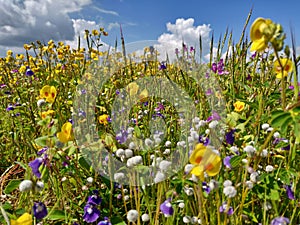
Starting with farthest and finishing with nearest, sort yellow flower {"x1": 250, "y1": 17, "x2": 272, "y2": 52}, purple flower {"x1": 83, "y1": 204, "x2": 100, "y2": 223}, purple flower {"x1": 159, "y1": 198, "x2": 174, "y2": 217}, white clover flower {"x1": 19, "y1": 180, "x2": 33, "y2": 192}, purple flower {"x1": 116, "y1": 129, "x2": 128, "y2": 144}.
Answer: purple flower {"x1": 116, "y1": 129, "x2": 128, "y2": 144} → purple flower {"x1": 83, "y1": 204, "x2": 100, "y2": 223} → purple flower {"x1": 159, "y1": 198, "x2": 174, "y2": 217} → white clover flower {"x1": 19, "y1": 180, "x2": 33, "y2": 192} → yellow flower {"x1": 250, "y1": 17, "x2": 272, "y2": 52}

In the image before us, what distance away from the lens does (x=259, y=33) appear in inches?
25.2

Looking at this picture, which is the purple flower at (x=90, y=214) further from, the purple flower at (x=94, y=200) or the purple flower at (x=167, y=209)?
the purple flower at (x=167, y=209)

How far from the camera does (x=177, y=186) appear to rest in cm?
94

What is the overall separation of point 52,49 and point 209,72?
169 centimetres

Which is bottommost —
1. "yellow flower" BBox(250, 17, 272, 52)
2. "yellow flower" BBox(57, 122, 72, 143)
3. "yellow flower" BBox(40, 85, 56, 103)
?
"yellow flower" BBox(57, 122, 72, 143)

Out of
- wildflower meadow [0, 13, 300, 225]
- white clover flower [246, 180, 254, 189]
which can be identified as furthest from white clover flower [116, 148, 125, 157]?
white clover flower [246, 180, 254, 189]

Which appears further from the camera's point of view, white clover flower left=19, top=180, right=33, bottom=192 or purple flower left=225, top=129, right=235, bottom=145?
purple flower left=225, top=129, right=235, bottom=145

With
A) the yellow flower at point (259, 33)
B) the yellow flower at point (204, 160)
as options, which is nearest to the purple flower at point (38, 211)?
the yellow flower at point (204, 160)

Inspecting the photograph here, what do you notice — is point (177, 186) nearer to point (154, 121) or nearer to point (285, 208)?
point (285, 208)

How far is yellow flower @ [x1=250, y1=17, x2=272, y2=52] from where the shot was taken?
1.99 ft

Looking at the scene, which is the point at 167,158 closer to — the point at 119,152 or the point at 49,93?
the point at 119,152

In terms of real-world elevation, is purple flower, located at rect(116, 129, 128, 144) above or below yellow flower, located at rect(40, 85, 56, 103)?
below

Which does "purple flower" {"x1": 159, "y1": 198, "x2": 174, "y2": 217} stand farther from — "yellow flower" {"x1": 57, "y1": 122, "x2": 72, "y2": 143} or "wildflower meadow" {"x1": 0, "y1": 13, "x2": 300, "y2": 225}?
"yellow flower" {"x1": 57, "y1": 122, "x2": 72, "y2": 143}

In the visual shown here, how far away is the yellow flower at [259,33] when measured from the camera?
0.61m
